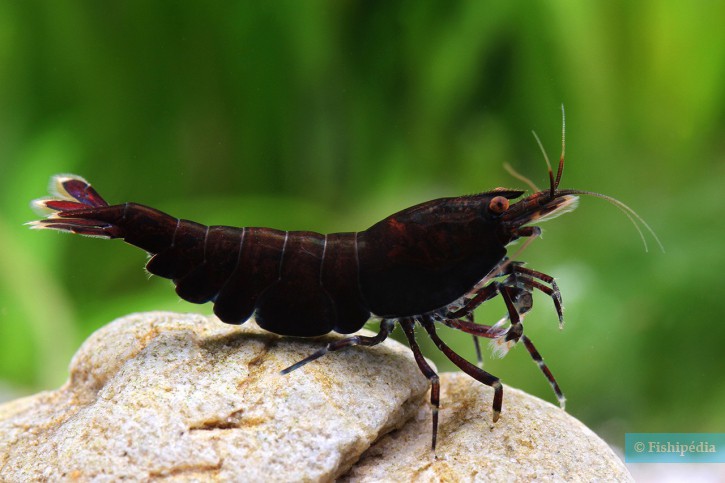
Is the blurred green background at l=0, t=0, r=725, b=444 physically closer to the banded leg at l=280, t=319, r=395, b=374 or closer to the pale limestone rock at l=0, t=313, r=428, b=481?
the banded leg at l=280, t=319, r=395, b=374

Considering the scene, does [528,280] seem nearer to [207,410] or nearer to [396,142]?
[207,410]

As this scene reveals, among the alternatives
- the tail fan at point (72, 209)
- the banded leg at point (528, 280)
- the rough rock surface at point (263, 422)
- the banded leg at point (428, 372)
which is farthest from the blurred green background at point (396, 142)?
the tail fan at point (72, 209)

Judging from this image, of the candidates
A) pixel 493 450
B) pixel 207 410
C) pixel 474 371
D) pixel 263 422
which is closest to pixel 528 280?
pixel 474 371

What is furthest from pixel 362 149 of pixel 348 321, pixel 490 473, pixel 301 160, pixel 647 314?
pixel 490 473

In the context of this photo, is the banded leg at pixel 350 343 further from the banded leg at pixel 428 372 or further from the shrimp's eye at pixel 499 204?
the shrimp's eye at pixel 499 204

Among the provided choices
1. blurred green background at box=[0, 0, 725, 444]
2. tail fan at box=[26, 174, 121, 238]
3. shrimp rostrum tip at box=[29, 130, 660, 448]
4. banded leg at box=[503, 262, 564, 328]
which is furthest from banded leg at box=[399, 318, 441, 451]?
tail fan at box=[26, 174, 121, 238]

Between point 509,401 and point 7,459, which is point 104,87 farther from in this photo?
point 509,401
